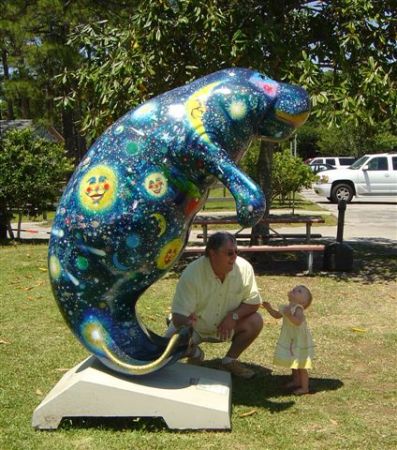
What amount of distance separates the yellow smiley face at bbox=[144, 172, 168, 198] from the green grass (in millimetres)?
1366

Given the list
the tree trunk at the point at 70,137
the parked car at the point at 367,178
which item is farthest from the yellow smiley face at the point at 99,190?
the parked car at the point at 367,178

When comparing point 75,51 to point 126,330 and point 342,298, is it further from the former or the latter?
point 126,330

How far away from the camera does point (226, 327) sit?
4.50 m

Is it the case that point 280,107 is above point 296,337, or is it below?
above

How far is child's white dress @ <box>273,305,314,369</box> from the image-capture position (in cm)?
440

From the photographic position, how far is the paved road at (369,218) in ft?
44.8

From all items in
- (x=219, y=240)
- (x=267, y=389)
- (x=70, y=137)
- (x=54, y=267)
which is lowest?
(x=267, y=389)

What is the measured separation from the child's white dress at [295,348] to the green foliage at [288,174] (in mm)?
13711

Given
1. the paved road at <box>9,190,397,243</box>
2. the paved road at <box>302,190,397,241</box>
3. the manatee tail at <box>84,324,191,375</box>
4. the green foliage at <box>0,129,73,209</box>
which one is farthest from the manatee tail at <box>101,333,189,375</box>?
the paved road at <box>302,190,397,241</box>

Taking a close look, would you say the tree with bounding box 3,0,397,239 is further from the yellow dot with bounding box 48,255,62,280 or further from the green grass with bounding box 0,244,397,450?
the yellow dot with bounding box 48,255,62,280

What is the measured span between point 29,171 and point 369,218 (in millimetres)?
8957

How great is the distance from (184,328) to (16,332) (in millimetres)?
2633

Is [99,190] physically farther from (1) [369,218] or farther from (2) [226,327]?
(1) [369,218]

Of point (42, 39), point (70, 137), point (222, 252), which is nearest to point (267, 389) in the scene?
point (222, 252)
